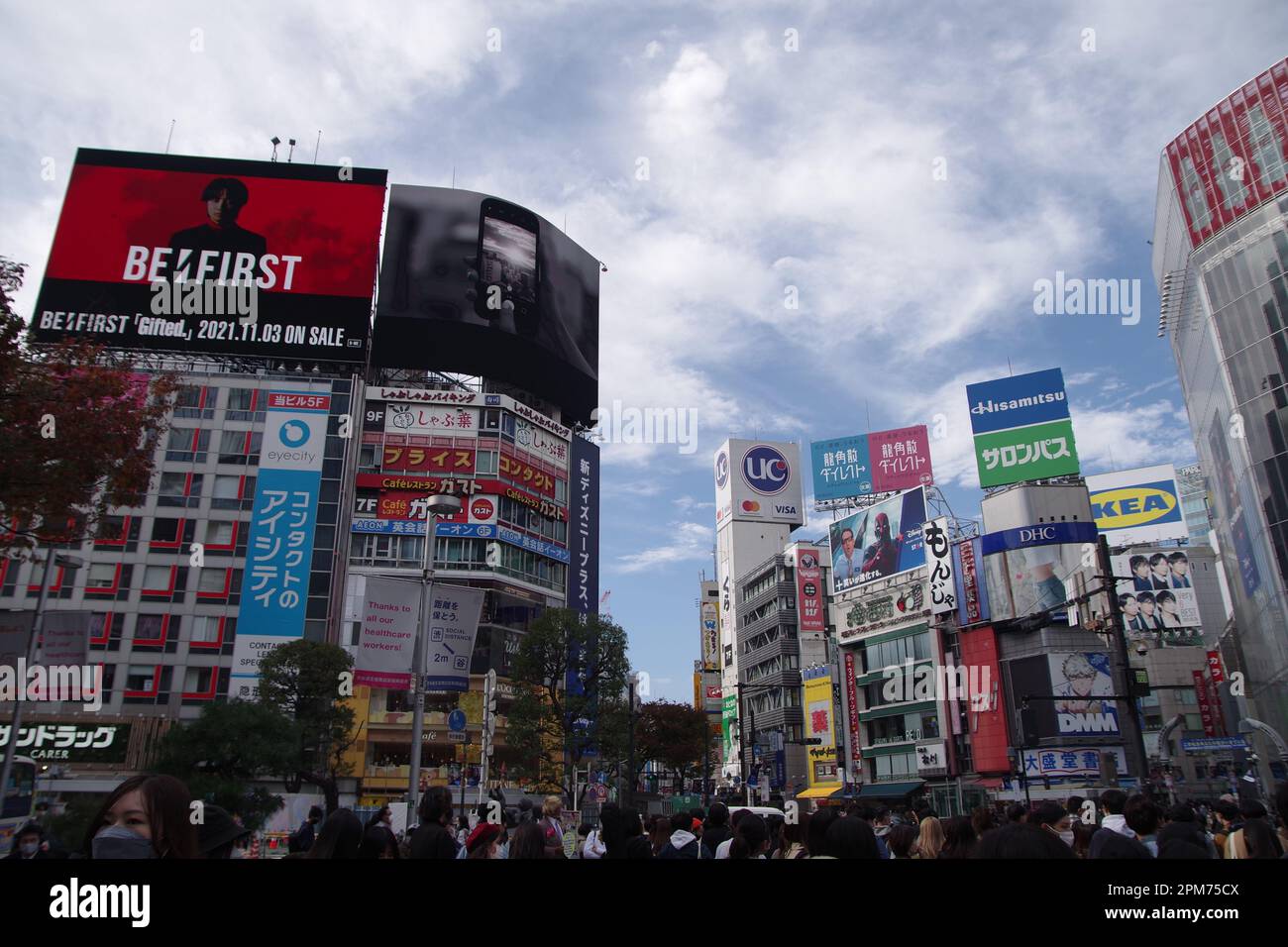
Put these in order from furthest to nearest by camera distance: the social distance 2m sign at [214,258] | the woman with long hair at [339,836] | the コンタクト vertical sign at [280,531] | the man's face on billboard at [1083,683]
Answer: the social distance 2m sign at [214,258], the man's face on billboard at [1083,683], the コンタクト vertical sign at [280,531], the woman with long hair at [339,836]

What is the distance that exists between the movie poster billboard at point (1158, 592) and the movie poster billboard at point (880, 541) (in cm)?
1776

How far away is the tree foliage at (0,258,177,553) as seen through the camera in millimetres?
11930

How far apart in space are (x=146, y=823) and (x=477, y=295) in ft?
187

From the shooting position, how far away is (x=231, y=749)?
35406 mm

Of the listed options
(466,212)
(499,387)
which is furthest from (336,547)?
(466,212)

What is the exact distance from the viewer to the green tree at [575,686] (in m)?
41.0

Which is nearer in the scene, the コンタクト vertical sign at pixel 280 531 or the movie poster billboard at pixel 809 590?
the コンタクト vertical sign at pixel 280 531

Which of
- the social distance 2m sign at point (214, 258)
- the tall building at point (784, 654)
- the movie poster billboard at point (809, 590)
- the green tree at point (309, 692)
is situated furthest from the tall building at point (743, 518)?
the green tree at point (309, 692)

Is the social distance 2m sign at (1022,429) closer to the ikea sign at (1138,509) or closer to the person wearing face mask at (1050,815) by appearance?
the ikea sign at (1138,509)

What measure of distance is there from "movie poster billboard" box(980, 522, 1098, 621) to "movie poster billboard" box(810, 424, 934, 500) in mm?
22175

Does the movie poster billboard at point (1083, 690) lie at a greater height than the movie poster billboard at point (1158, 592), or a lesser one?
lesser
